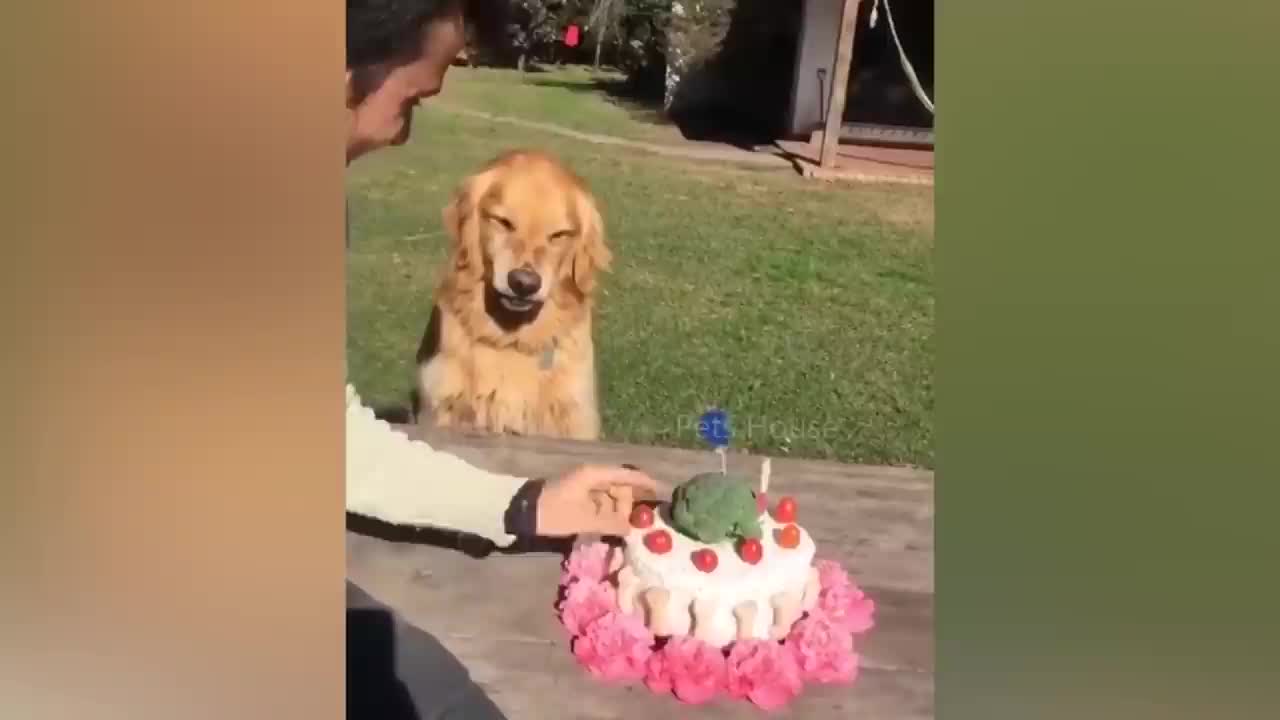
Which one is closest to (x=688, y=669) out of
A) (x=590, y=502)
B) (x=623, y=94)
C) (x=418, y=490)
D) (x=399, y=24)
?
(x=590, y=502)

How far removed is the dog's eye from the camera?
1.04 m

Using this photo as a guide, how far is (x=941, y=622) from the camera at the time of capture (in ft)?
3.34

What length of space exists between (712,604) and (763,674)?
3.4 inches

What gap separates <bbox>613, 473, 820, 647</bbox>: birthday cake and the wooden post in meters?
0.32

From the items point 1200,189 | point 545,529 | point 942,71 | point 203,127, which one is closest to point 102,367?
point 203,127

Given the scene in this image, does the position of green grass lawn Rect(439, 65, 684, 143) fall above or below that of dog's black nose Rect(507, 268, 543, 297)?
above

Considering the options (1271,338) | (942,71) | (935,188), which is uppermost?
(942,71)

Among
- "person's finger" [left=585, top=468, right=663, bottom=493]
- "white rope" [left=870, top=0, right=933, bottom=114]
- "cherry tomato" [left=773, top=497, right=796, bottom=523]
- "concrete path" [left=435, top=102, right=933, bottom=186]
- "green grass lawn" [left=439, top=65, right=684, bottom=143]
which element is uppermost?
"white rope" [left=870, top=0, right=933, bottom=114]

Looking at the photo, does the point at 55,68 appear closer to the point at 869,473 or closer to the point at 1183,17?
the point at 869,473

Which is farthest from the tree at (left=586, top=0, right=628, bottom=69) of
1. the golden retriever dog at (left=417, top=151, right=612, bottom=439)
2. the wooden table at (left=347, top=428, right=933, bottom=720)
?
the wooden table at (left=347, top=428, right=933, bottom=720)

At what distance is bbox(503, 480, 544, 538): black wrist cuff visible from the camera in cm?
102

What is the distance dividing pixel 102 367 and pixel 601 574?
487mm

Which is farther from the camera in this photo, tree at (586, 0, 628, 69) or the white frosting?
tree at (586, 0, 628, 69)

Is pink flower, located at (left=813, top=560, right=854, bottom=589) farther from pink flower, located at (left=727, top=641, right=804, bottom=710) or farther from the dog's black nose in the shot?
the dog's black nose
